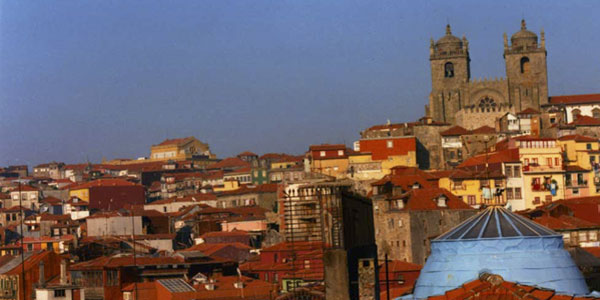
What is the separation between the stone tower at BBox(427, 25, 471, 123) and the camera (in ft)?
418

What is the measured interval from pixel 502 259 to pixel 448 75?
103001mm

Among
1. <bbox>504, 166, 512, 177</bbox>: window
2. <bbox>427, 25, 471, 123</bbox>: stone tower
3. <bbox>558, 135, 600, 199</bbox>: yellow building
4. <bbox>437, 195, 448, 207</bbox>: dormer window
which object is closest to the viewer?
<bbox>437, 195, 448, 207</bbox>: dormer window

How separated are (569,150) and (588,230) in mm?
24818

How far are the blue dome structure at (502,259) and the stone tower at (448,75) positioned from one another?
96.3 m

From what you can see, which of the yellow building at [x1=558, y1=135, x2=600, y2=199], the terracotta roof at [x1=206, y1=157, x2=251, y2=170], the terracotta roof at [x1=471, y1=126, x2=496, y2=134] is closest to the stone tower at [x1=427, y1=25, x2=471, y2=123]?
the terracotta roof at [x1=471, y1=126, x2=496, y2=134]

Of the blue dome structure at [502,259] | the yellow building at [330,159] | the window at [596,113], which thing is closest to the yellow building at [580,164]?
the yellow building at [330,159]

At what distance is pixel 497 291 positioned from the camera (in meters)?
24.7

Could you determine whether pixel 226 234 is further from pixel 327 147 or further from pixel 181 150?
pixel 181 150

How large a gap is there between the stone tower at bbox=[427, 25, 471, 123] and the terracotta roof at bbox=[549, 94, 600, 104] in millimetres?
8439

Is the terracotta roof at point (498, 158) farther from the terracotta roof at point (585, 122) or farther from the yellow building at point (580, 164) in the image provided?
the terracotta roof at point (585, 122)

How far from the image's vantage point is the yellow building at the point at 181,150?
7431 inches

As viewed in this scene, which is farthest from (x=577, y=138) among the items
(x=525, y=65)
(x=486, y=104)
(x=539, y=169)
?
(x=525, y=65)

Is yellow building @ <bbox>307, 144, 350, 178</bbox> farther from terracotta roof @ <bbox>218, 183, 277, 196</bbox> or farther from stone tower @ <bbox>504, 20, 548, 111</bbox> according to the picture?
stone tower @ <bbox>504, 20, 548, 111</bbox>

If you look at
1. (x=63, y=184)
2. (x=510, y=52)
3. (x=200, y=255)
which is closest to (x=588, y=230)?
(x=200, y=255)
